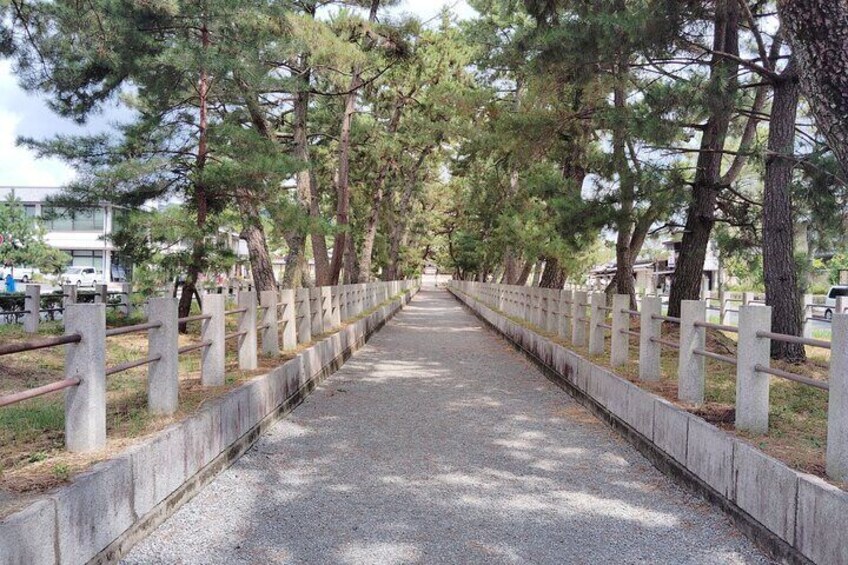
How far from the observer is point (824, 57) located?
15.5 feet

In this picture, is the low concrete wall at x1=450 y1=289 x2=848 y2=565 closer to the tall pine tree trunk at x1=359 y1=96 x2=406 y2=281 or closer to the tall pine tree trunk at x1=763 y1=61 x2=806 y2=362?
the tall pine tree trunk at x1=763 y1=61 x2=806 y2=362

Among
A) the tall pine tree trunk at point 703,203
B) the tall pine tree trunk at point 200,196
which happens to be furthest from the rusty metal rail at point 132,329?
the tall pine tree trunk at point 703,203

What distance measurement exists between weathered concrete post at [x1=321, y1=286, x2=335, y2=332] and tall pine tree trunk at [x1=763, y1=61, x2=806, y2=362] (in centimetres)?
766

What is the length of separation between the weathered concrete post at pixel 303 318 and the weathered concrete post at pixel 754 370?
7507 millimetres

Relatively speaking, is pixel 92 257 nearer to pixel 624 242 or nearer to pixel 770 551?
pixel 624 242

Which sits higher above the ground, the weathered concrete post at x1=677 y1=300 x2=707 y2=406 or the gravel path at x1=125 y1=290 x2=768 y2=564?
the weathered concrete post at x1=677 y1=300 x2=707 y2=406

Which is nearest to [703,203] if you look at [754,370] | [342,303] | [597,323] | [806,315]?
[597,323]

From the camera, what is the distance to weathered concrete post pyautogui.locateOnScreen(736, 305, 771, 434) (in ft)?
17.0

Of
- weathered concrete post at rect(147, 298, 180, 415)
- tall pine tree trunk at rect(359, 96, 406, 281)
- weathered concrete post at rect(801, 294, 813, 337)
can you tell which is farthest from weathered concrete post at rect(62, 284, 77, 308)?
weathered concrete post at rect(801, 294, 813, 337)

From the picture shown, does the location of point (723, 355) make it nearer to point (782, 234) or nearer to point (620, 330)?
point (620, 330)

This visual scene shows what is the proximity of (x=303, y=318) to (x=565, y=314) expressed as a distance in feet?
15.3

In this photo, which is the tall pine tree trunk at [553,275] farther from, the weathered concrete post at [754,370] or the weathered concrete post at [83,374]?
the weathered concrete post at [83,374]

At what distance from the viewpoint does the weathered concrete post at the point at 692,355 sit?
6.34 meters

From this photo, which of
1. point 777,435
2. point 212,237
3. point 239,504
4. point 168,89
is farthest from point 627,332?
point 168,89
